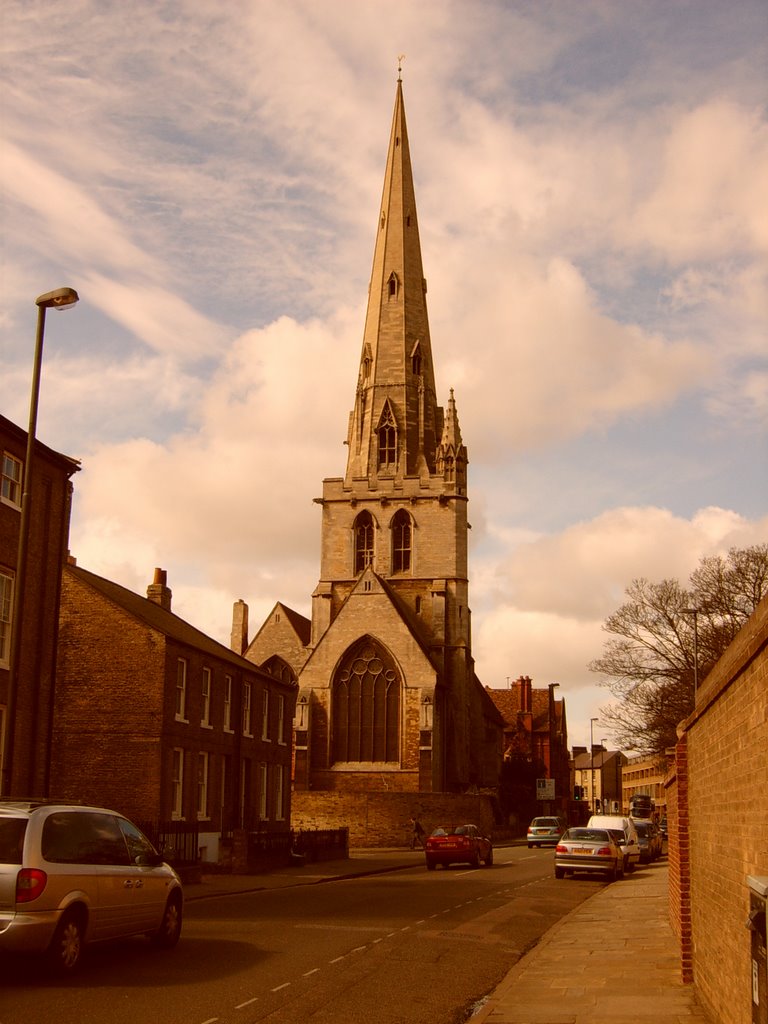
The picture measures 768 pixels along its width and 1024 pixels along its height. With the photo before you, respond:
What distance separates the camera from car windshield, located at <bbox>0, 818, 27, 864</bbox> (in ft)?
37.9

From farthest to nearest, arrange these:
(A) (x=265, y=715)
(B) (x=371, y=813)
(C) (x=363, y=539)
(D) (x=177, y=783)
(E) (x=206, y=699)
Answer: (C) (x=363, y=539), (B) (x=371, y=813), (A) (x=265, y=715), (E) (x=206, y=699), (D) (x=177, y=783)

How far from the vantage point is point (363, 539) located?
70.1 m

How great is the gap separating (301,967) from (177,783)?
19611mm

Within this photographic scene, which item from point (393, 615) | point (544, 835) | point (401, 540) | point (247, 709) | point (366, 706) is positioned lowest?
point (544, 835)

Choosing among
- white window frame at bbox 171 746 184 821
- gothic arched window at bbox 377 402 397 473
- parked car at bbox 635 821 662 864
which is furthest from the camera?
gothic arched window at bbox 377 402 397 473

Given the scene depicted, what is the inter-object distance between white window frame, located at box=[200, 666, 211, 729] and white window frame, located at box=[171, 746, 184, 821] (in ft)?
5.72

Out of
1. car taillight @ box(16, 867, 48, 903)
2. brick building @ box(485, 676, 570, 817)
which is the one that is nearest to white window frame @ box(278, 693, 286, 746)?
car taillight @ box(16, 867, 48, 903)

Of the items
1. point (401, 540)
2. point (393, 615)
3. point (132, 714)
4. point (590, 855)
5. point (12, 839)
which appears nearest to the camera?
point (12, 839)

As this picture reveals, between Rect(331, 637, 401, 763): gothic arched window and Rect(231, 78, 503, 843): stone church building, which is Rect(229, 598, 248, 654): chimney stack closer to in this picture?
Rect(231, 78, 503, 843): stone church building

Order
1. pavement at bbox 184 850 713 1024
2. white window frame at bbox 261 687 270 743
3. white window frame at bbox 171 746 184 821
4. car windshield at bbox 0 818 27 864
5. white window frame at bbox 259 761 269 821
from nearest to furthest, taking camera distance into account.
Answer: pavement at bbox 184 850 713 1024
car windshield at bbox 0 818 27 864
white window frame at bbox 171 746 184 821
white window frame at bbox 259 761 269 821
white window frame at bbox 261 687 270 743

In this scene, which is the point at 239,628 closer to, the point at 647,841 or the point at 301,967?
the point at 647,841

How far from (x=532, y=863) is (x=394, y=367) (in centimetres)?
3981

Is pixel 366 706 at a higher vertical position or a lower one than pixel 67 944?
higher

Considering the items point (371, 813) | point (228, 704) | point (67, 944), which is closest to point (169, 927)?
point (67, 944)
